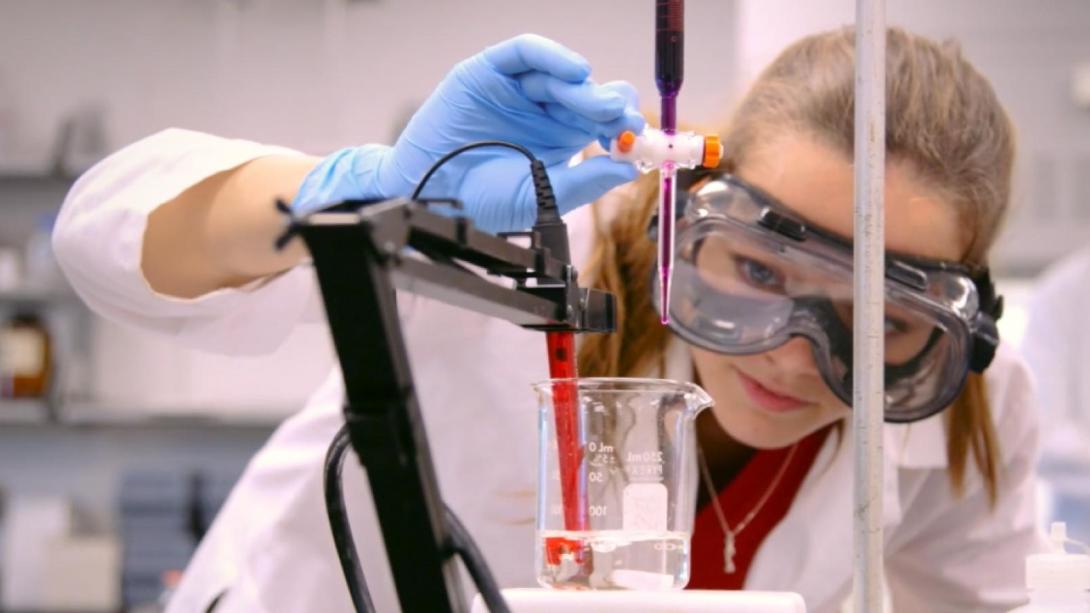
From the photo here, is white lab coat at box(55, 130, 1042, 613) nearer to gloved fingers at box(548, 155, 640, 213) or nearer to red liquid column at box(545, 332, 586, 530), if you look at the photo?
gloved fingers at box(548, 155, 640, 213)

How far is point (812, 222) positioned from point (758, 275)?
0.09 m

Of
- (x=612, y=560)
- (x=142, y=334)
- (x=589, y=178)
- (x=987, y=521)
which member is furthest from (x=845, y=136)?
(x=142, y=334)

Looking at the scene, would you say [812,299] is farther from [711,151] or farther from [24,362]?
[24,362]

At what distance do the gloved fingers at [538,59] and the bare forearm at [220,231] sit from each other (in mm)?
312

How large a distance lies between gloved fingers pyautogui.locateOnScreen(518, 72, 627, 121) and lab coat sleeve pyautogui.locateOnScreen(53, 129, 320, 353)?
15.8 inches

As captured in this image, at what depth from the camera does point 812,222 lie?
46.7 inches

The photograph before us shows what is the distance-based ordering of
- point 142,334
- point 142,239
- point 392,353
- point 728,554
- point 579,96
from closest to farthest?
point 392,353 → point 579,96 → point 142,239 → point 728,554 → point 142,334

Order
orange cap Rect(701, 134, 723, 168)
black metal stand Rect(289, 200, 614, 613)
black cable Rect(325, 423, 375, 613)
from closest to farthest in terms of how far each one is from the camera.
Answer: black metal stand Rect(289, 200, 614, 613), black cable Rect(325, 423, 375, 613), orange cap Rect(701, 134, 723, 168)

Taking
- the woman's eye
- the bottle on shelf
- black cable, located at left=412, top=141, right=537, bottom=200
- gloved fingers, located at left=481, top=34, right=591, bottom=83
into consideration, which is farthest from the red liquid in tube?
the bottle on shelf

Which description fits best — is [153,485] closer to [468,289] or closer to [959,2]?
[959,2]

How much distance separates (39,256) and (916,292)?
3685 millimetres

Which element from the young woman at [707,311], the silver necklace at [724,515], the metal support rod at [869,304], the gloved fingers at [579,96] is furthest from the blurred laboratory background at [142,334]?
the metal support rod at [869,304]

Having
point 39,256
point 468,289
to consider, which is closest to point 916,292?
point 468,289

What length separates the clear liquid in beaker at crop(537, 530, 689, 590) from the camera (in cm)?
86
